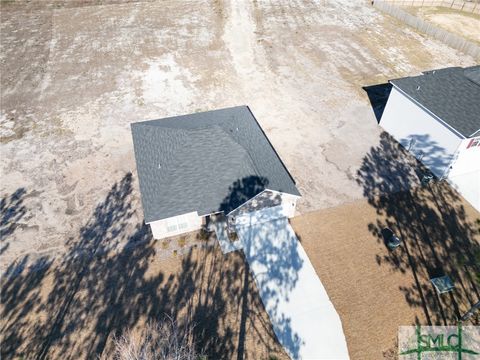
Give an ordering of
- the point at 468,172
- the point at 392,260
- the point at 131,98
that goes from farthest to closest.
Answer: the point at 131,98, the point at 468,172, the point at 392,260

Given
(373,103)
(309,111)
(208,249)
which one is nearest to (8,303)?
(208,249)

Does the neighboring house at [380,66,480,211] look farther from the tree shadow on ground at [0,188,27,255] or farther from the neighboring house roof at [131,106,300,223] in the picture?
the tree shadow on ground at [0,188,27,255]

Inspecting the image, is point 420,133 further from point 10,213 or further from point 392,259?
point 10,213

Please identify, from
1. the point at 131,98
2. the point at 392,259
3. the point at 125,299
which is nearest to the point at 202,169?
the point at 125,299

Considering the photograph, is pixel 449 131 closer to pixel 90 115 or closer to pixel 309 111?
pixel 309 111

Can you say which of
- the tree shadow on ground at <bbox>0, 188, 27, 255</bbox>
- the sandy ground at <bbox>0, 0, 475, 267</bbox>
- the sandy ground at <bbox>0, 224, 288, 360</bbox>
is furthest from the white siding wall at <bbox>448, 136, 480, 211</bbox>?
the tree shadow on ground at <bbox>0, 188, 27, 255</bbox>
